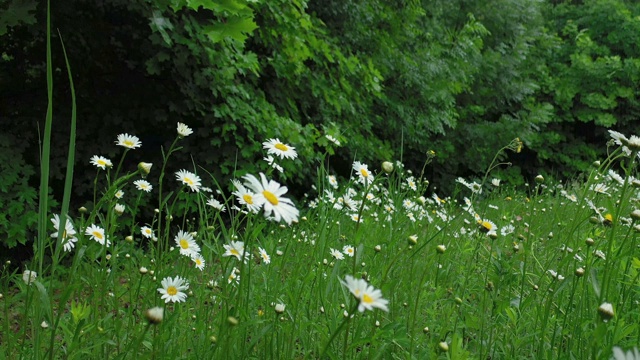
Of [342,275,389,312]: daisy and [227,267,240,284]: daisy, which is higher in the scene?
[342,275,389,312]: daisy

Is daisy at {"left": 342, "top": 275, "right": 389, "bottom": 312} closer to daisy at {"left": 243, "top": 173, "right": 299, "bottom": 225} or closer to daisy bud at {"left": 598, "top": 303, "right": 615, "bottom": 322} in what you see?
daisy at {"left": 243, "top": 173, "right": 299, "bottom": 225}

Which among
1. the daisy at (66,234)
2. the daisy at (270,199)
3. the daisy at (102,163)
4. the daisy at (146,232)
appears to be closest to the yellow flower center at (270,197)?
the daisy at (270,199)

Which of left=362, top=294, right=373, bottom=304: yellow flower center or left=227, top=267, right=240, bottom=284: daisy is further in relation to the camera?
left=227, top=267, right=240, bottom=284: daisy

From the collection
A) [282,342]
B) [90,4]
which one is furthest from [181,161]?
[282,342]

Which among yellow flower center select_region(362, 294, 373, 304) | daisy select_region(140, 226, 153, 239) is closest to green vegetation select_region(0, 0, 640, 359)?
yellow flower center select_region(362, 294, 373, 304)

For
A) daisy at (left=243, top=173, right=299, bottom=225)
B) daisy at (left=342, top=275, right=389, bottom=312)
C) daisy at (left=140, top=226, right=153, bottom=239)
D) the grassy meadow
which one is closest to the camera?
daisy at (left=342, top=275, right=389, bottom=312)

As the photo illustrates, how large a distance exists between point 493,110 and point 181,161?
5015mm

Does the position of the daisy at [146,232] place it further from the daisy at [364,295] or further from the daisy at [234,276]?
the daisy at [364,295]

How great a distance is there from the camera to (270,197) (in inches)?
35.6

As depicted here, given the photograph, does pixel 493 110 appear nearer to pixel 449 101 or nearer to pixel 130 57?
pixel 449 101

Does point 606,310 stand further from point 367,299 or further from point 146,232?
point 146,232

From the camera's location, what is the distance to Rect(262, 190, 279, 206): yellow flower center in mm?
894

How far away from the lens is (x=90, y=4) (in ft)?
10.0

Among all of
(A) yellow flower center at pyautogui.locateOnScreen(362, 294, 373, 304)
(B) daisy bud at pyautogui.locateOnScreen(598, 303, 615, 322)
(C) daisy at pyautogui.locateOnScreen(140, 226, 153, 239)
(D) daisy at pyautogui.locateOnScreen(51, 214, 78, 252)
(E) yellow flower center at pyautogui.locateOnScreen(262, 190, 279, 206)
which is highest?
(B) daisy bud at pyautogui.locateOnScreen(598, 303, 615, 322)
